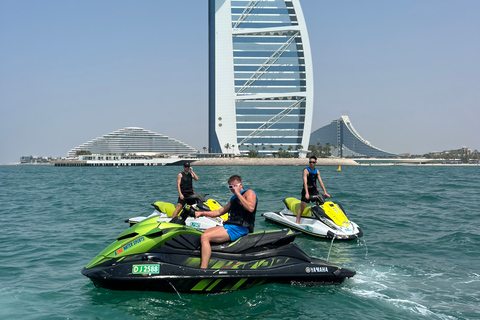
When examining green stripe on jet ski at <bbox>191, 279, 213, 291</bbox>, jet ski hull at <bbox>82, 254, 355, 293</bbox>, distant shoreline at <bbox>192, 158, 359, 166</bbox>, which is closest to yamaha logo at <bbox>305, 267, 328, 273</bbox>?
jet ski hull at <bbox>82, 254, 355, 293</bbox>

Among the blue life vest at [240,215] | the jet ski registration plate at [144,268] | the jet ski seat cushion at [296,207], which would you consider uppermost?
the blue life vest at [240,215]

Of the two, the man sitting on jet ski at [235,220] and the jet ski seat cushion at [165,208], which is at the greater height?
the man sitting on jet ski at [235,220]

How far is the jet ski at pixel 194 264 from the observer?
5.82m

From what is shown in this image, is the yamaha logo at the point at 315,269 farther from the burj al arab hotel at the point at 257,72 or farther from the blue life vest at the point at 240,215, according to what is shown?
the burj al arab hotel at the point at 257,72

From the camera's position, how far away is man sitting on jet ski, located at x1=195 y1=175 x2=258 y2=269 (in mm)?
5914

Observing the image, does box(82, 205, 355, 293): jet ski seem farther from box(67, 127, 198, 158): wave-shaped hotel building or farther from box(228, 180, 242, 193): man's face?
box(67, 127, 198, 158): wave-shaped hotel building

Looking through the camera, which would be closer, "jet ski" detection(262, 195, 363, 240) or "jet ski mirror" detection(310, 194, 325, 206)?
"jet ski" detection(262, 195, 363, 240)

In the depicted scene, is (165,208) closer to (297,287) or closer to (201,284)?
(201,284)

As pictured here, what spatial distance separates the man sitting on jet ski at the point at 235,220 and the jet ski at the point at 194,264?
0.47ft

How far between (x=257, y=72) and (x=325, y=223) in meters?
108

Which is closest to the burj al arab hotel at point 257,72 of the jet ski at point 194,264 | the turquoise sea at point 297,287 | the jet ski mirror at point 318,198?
the turquoise sea at point 297,287

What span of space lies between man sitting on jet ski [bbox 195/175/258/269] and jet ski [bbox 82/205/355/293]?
5.6 inches

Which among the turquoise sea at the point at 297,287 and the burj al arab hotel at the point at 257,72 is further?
the burj al arab hotel at the point at 257,72

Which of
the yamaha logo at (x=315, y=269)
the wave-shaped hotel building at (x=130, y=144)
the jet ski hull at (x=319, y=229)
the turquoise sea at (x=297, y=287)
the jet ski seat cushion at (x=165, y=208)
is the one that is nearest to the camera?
the turquoise sea at (x=297, y=287)
